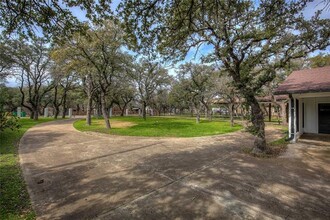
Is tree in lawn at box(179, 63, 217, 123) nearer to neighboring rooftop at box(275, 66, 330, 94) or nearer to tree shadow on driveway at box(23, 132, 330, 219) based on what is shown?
neighboring rooftop at box(275, 66, 330, 94)

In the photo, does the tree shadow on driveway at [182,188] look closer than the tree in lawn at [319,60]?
Yes

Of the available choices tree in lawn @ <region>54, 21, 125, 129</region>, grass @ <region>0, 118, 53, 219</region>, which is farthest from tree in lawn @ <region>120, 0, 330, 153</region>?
tree in lawn @ <region>54, 21, 125, 129</region>

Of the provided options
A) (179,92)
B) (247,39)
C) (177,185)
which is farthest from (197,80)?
(177,185)

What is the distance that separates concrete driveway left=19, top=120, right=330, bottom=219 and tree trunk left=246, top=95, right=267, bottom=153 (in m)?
0.75

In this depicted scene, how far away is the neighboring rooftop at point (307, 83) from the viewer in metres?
8.14

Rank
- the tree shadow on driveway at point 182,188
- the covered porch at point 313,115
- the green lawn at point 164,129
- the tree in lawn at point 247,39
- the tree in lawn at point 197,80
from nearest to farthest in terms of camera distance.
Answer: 1. the tree shadow on driveway at point 182,188
2. the tree in lawn at point 247,39
3. the covered porch at point 313,115
4. the green lawn at point 164,129
5. the tree in lawn at point 197,80

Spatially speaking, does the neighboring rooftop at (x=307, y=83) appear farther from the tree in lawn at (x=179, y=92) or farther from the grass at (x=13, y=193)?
the tree in lawn at (x=179, y=92)

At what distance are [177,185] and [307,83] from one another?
9.11 m

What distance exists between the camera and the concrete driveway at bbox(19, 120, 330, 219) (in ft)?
10.5

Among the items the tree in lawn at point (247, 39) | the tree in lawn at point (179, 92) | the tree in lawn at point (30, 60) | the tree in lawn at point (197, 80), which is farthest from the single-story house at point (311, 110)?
the tree in lawn at point (30, 60)

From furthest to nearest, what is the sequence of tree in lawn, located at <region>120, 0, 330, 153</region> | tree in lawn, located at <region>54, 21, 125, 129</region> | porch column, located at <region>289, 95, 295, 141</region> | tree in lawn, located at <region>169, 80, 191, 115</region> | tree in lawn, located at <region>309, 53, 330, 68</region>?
1. tree in lawn, located at <region>169, 80, 191, 115</region>
2. tree in lawn, located at <region>309, 53, 330, 68</region>
3. tree in lawn, located at <region>54, 21, 125, 129</region>
4. porch column, located at <region>289, 95, 295, 141</region>
5. tree in lawn, located at <region>120, 0, 330, 153</region>

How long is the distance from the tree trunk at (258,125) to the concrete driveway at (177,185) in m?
0.75

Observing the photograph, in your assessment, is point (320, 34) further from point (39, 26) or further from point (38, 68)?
point (38, 68)

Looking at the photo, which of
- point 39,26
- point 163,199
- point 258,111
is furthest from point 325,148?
point 39,26
